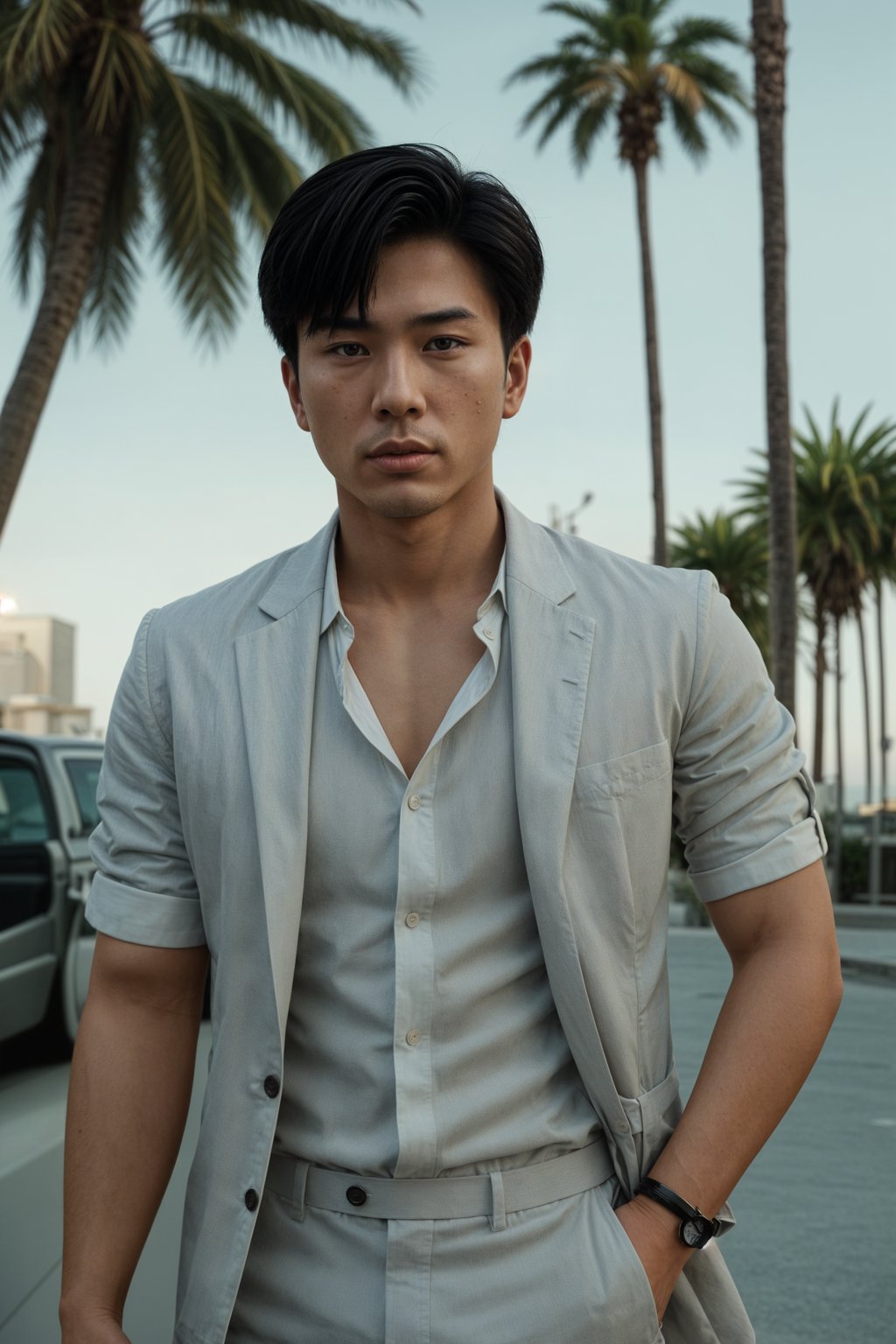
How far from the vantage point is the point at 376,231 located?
1.96 metres

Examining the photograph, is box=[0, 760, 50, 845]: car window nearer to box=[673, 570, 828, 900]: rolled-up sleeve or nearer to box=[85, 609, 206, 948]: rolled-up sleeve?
box=[85, 609, 206, 948]: rolled-up sleeve

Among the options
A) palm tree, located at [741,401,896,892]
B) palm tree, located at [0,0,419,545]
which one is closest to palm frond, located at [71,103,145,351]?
palm tree, located at [0,0,419,545]

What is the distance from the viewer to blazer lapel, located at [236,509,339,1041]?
1.84m

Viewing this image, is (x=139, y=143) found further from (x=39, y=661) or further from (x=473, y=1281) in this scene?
(x=39, y=661)

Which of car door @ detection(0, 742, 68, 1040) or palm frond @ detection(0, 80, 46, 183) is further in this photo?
palm frond @ detection(0, 80, 46, 183)

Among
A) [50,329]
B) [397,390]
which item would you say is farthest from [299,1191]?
[50,329]

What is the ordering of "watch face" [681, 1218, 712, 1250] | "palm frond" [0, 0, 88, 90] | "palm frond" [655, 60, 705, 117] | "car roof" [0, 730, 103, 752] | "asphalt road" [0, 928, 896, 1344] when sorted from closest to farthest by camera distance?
"watch face" [681, 1218, 712, 1250], "asphalt road" [0, 928, 896, 1344], "car roof" [0, 730, 103, 752], "palm frond" [0, 0, 88, 90], "palm frond" [655, 60, 705, 117]

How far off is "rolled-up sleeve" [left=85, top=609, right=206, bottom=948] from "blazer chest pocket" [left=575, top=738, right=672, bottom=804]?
54cm

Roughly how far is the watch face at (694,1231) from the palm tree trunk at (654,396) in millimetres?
24001

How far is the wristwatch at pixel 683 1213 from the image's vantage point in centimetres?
187

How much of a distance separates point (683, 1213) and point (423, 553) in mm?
904

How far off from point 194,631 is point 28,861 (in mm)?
3816

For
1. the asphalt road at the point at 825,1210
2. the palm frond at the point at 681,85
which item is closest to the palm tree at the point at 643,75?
the palm frond at the point at 681,85

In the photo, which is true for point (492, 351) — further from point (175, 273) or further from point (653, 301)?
point (653, 301)
